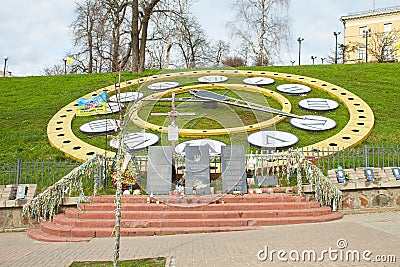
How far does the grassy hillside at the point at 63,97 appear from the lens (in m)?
13.1

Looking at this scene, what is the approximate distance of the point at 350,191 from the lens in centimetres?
982

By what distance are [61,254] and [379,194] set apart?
7.92 m

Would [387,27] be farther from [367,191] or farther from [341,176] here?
[341,176]

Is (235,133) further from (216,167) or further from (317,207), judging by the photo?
(317,207)

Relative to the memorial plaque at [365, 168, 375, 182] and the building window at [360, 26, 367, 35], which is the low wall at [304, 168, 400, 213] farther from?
the building window at [360, 26, 367, 35]

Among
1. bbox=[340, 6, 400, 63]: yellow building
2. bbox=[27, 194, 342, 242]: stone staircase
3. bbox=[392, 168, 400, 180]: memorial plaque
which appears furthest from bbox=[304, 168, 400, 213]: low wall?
bbox=[340, 6, 400, 63]: yellow building

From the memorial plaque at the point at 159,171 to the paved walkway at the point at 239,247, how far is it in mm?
2104

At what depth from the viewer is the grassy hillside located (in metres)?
13.1

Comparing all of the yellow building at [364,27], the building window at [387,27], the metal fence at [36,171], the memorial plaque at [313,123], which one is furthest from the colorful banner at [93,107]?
the building window at [387,27]

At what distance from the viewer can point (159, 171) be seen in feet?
32.5

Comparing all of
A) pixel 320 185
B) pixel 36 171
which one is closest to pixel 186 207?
pixel 320 185

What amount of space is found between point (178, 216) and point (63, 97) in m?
12.0

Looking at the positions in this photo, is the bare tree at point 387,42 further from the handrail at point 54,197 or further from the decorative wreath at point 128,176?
the handrail at point 54,197

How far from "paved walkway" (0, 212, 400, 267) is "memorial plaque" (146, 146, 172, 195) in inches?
82.8
